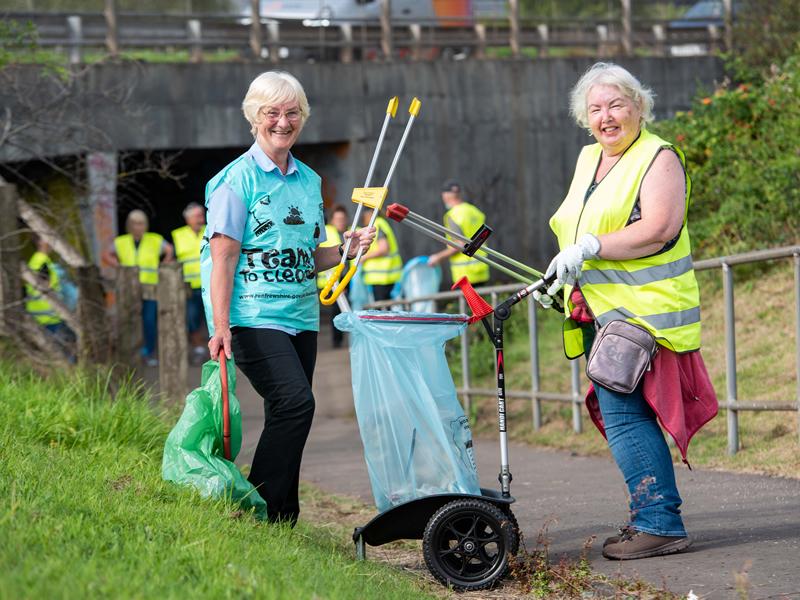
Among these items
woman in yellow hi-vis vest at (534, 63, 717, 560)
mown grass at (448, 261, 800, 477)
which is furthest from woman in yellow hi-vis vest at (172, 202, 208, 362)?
woman in yellow hi-vis vest at (534, 63, 717, 560)

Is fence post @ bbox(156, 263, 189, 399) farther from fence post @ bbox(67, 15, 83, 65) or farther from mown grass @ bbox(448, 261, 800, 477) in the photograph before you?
fence post @ bbox(67, 15, 83, 65)

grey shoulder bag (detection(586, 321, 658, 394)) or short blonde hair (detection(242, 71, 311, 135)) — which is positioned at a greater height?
short blonde hair (detection(242, 71, 311, 135))

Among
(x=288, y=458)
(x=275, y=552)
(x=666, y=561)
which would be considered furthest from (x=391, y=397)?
(x=666, y=561)

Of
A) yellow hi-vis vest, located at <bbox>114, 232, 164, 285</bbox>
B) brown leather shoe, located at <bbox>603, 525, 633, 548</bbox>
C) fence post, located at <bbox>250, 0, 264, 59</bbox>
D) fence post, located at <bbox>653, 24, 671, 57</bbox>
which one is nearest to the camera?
brown leather shoe, located at <bbox>603, 525, 633, 548</bbox>

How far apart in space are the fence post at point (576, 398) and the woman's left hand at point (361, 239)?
3745 millimetres

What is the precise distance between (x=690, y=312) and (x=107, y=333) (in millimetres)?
6007

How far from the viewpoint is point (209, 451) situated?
15.7 feet

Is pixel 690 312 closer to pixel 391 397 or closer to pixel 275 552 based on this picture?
pixel 391 397

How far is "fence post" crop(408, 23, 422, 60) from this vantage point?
1867cm

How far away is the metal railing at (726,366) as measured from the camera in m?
6.47

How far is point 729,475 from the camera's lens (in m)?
6.32

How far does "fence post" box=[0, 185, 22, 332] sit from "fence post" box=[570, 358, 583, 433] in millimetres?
3986

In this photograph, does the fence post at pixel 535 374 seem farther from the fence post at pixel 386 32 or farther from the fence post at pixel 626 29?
the fence post at pixel 626 29

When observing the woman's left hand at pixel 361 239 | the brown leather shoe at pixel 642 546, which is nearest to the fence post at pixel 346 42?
the woman's left hand at pixel 361 239
